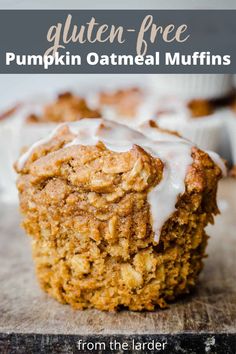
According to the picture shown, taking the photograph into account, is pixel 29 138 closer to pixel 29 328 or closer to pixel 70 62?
pixel 70 62

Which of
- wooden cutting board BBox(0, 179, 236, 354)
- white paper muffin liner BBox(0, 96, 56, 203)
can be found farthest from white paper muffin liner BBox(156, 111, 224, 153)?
wooden cutting board BBox(0, 179, 236, 354)

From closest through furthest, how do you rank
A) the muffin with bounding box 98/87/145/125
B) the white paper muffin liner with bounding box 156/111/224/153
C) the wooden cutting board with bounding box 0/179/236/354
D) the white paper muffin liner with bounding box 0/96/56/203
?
the wooden cutting board with bounding box 0/179/236/354 < the white paper muffin liner with bounding box 0/96/56/203 < the white paper muffin liner with bounding box 156/111/224/153 < the muffin with bounding box 98/87/145/125

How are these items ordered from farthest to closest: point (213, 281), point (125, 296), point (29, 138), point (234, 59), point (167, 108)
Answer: point (167, 108), point (29, 138), point (234, 59), point (213, 281), point (125, 296)

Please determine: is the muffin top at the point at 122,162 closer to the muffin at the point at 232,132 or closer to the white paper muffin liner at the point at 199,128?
the white paper muffin liner at the point at 199,128

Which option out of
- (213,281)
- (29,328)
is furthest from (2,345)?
(213,281)

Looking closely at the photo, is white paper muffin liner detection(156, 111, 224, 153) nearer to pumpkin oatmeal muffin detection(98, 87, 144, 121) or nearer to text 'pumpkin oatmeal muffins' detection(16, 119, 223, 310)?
pumpkin oatmeal muffin detection(98, 87, 144, 121)

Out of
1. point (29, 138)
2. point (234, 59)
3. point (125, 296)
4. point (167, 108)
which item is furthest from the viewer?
point (167, 108)
